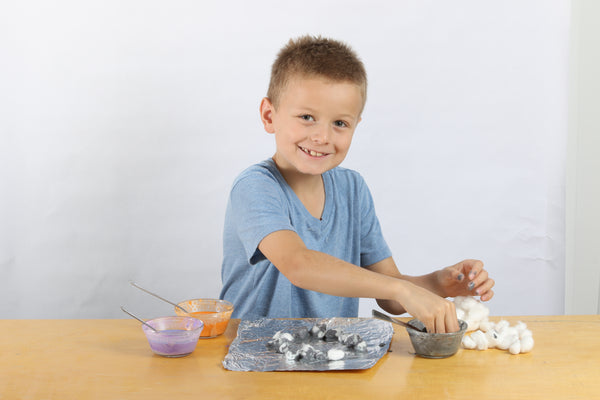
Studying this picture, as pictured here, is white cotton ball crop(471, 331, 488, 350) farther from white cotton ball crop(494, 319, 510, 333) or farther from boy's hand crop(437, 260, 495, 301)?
boy's hand crop(437, 260, 495, 301)

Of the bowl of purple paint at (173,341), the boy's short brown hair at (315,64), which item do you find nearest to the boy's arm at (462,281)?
the boy's short brown hair at (315,64)

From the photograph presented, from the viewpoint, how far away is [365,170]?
2.49 meters

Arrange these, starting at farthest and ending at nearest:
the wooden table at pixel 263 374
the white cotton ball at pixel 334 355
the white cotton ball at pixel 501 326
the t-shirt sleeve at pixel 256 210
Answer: the t-shirt sleeve at pixel 256 210
the white cotton ball at pixel 501 326
the white cotton ball at pixel 334 355
the wooden table at pixel 263 374

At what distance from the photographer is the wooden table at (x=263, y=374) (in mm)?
979

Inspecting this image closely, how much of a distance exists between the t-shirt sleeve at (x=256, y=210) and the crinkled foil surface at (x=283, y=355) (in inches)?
6.9

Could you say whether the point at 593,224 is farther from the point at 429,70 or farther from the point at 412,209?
the point at 429,70

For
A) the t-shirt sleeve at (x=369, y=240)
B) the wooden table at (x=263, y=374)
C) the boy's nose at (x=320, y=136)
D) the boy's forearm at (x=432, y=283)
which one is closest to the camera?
the wooden table at (x=263, y=374)

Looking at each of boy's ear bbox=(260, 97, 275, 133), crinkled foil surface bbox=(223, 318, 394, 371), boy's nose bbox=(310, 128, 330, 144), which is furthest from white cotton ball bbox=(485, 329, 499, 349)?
boy's ear bbox=(260, 97, 275, 133)

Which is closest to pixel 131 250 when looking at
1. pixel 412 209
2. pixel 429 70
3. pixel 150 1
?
pixel 150 1

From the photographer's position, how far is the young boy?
1.27 meters

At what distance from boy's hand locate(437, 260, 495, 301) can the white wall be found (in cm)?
127

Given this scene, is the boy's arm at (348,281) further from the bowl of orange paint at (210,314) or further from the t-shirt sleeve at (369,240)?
the t-shirt sleeve at (369,240)

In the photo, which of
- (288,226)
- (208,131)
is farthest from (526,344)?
(208,131)

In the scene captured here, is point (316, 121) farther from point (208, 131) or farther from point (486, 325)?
point (208, 131)
